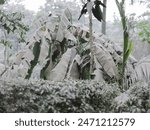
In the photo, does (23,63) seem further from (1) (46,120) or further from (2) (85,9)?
(1) (46,120)

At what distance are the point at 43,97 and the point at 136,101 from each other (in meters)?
0.95

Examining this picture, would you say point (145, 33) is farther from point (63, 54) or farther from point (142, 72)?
point (142, 72)

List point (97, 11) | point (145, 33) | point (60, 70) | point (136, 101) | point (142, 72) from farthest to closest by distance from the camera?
1. point (145, 33)
2. point (97, 11)
3. point (60, 70)
4. point (142, 72)
5. point (136, 101)

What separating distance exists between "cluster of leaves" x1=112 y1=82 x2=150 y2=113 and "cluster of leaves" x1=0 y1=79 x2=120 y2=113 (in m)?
0.40

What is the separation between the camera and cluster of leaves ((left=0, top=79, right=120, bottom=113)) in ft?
12.2

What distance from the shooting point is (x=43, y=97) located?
379 centimetres

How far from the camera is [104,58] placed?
19.0 feet

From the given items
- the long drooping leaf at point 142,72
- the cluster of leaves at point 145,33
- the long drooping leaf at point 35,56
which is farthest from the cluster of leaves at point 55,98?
the cluster of leaves at point 145,33

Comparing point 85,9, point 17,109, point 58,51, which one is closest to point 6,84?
point 17,109

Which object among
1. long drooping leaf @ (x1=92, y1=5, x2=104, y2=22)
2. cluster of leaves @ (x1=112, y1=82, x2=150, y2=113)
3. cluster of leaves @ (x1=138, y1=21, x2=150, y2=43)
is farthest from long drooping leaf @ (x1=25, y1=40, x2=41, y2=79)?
cluster of leaves @ (x1=112, y1=82, x2=150, y2=113)

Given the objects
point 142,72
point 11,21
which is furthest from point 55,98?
point 11,21

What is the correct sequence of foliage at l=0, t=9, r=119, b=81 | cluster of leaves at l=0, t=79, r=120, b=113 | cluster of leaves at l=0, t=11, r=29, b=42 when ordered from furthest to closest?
cluster of leaves at l=0, t=11, r=29, b=42 < foliage at l=0, t=9, r=119, b=81 < cluster of leaves at l=0, t=79, r=120, b=113

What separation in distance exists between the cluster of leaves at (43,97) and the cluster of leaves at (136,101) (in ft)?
1.30

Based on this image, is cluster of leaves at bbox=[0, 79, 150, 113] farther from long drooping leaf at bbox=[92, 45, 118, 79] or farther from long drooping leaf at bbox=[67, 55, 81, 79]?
long drooping leaf at bbox=[67, 55, 81, 79]
